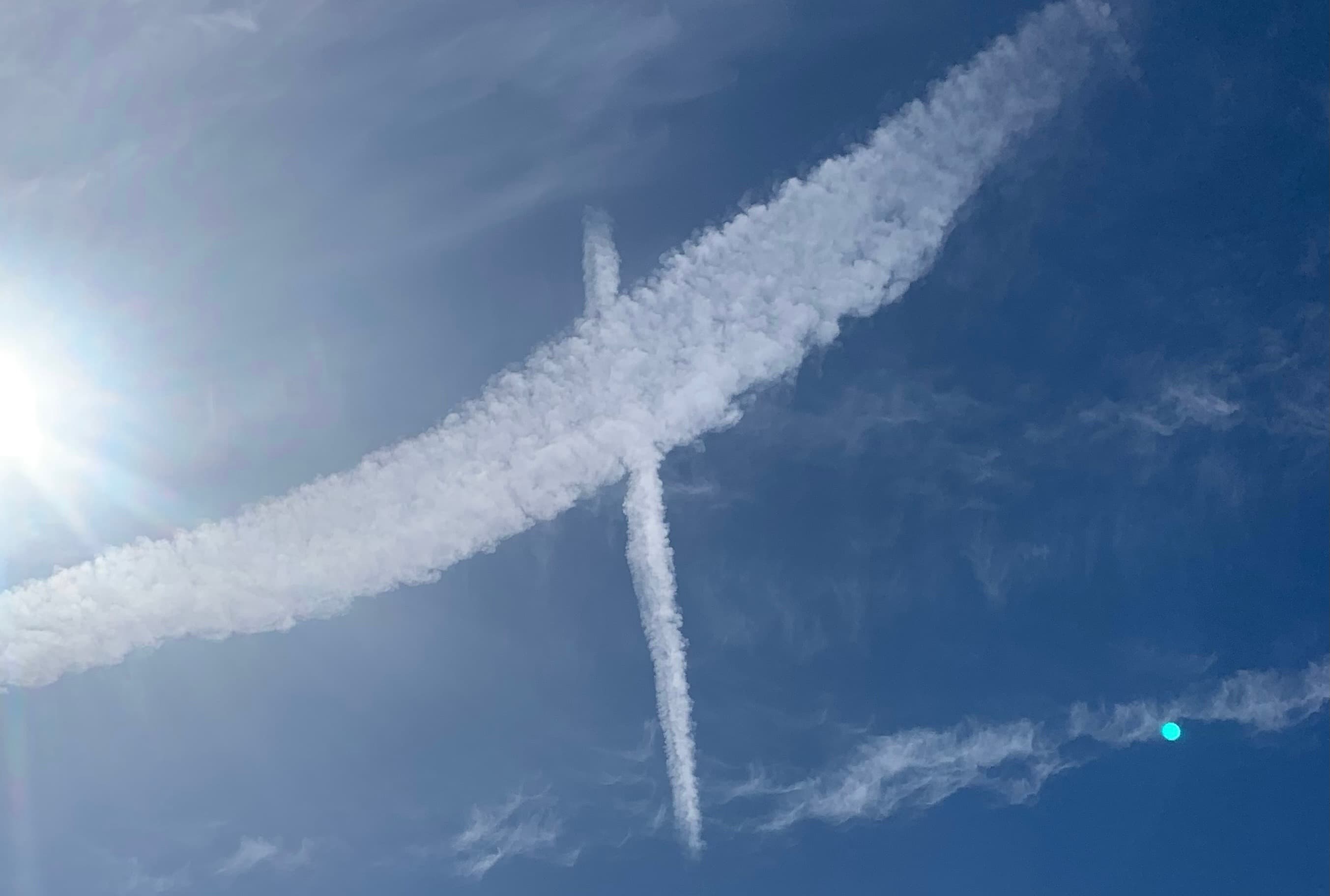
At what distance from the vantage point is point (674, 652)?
3409 centimetres

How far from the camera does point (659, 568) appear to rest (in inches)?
1316

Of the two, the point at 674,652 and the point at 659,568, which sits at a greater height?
the point at 659,568

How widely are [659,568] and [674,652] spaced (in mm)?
3762
